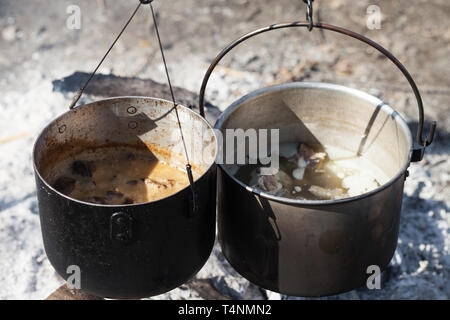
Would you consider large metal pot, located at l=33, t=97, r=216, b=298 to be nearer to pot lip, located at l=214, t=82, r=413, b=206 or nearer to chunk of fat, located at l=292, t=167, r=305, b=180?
pot lip, located at l=214, t=82, r=413, b=206

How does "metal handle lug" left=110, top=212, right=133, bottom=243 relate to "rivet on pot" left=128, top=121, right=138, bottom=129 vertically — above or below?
below

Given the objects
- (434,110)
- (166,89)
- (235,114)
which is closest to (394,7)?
(434,110)

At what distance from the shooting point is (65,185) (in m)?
2.49

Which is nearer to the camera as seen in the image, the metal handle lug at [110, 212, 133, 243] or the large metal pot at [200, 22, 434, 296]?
the metal handle lug at [110, 212, 133, 243]

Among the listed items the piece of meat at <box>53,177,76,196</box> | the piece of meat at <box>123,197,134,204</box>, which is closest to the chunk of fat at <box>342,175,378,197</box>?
the piece of meat at <box>123,197,134,204</box>

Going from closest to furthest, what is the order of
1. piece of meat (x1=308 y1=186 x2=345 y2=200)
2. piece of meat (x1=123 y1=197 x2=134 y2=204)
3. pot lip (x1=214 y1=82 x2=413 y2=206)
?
pot lip (x1=214 y1=82 x2=413 y2=206) → piece of meat (x1=123 y1=197 x2=134 y2=204) → piece of meat (x1=308 y1=186 x2=345 y2=200)

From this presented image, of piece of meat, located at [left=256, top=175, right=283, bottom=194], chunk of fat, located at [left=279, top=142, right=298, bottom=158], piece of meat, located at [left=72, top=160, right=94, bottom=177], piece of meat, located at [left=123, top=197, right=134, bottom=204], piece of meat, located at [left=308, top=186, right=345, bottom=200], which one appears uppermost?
chunk of fat, located at [left=279, top=142, right=298, bottom=158]

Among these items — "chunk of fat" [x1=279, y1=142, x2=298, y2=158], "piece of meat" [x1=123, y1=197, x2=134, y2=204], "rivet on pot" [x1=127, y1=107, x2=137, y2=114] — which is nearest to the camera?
"piece of meat" [x1=123, y1=197, x2=134, y2=204]

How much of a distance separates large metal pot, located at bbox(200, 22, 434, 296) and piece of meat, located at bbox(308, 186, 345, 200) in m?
0.27

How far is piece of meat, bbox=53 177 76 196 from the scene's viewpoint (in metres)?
2.47

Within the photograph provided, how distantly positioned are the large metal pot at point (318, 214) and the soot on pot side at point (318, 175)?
10cm

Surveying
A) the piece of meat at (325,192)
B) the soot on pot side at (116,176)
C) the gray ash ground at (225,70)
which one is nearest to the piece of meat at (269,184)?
the piece of meat at (325,192)

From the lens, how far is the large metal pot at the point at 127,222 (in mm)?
2008

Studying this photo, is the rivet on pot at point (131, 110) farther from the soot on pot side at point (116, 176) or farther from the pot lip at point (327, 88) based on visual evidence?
the pot lip at point (327, 88)
